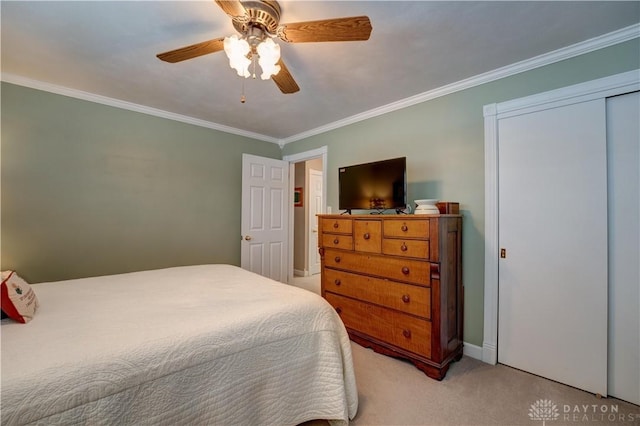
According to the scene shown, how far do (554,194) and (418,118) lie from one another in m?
1.36

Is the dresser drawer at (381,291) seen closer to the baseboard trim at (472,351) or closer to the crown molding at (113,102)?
the baseboard trim at (472,351)

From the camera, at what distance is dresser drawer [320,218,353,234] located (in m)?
2.61

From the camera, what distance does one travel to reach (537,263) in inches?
81.4

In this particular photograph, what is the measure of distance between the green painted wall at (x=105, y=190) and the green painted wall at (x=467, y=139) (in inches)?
91.8

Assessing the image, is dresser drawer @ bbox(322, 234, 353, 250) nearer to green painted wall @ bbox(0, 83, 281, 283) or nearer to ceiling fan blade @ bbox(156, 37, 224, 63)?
green painted wall @ bbox(0, 83, 281, 283)

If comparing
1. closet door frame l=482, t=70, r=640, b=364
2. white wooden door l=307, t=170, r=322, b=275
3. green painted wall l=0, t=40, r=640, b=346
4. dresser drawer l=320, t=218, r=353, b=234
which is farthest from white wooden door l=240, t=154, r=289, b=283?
closet door frame l=482, t=70, r=640, b=364

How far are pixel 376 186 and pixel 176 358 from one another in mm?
2134

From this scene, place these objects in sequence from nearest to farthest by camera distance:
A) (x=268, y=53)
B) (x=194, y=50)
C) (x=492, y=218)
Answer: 1. (x=268, y=53)
2. (x=194, y=50)
3. (x=492, y=218)

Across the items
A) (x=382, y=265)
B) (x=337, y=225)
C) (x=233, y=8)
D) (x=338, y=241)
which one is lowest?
(x=382, y=265)

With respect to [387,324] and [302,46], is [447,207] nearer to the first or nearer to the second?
[387,324]

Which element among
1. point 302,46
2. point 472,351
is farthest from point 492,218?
point 302,46

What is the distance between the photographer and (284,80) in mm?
1840

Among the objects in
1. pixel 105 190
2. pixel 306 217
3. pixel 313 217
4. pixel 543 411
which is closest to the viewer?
pixel 543 411

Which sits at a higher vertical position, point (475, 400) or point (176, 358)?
point (176, 358)
